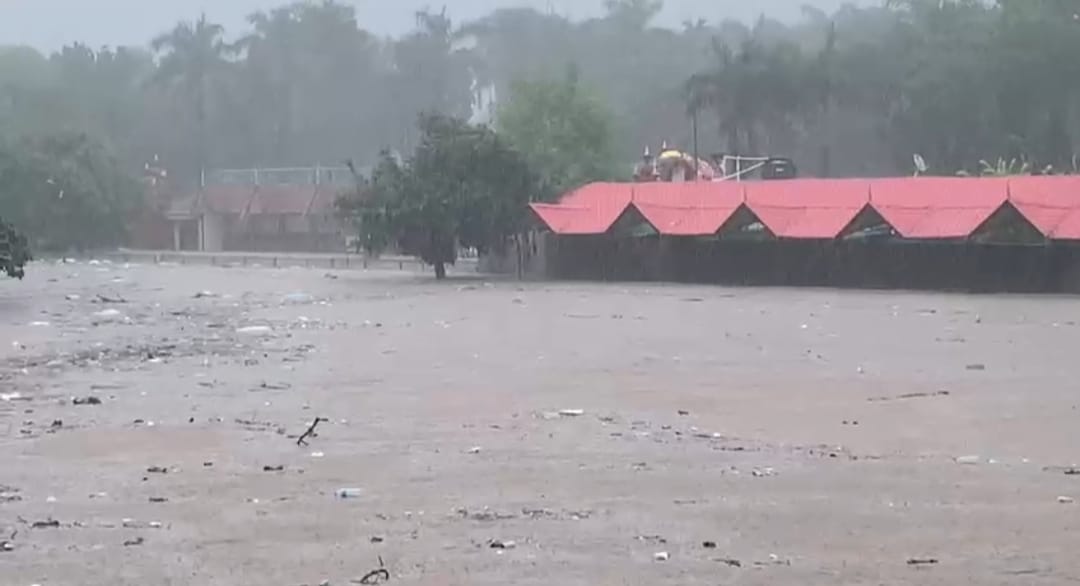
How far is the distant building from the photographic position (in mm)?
84812

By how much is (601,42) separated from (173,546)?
110 meters

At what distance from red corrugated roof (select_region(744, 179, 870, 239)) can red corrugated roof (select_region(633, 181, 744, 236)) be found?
0.68 meters

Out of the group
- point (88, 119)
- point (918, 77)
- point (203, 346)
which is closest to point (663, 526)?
point (203, 346)

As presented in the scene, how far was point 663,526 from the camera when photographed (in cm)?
937

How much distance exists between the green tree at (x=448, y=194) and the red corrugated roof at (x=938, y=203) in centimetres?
1083

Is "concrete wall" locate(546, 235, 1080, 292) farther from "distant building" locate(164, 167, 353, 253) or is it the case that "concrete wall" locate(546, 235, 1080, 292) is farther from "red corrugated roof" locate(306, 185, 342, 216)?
"distant building" locate(164, 167, 353, 253)

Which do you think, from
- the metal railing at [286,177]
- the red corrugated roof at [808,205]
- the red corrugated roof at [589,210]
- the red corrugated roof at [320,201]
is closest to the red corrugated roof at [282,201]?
the red corrugated roof at [320,201]

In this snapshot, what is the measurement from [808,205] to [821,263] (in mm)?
1905

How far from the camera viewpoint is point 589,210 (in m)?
51.4

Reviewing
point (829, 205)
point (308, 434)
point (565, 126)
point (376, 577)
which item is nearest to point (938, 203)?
point (829, 205)

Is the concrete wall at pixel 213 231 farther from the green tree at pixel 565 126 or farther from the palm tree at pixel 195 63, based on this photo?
the green tree at pixel 565 126

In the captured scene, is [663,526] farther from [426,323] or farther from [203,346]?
[426,323]


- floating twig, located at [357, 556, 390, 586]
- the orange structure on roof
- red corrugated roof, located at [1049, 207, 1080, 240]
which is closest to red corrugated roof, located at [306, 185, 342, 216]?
the orange structure on roof

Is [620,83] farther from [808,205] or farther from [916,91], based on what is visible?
[808,205]
